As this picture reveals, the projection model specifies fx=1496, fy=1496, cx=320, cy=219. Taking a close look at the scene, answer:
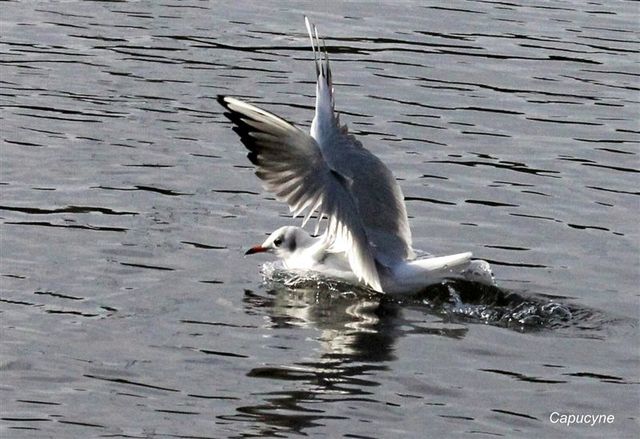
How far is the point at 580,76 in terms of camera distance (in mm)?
16438

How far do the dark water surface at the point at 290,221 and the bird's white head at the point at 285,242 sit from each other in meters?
0.24

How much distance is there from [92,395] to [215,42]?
9285 millimetres

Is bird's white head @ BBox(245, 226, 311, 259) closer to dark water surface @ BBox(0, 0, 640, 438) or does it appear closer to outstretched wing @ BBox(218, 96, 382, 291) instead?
dark water surface @ BBox(0, 0, 640, 438)

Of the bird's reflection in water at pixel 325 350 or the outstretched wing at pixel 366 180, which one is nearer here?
the bird's reflection in water at pixel 325 350

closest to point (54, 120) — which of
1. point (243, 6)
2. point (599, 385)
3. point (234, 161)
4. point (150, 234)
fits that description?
point (234, 161)

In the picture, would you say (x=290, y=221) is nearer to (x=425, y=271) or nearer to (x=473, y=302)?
(x=425, y=271)

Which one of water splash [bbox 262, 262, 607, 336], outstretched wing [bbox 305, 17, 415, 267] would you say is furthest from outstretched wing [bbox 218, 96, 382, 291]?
water splash [bbox 262, 262, 607, 336]

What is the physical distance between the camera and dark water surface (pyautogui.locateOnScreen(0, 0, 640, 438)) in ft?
27.1

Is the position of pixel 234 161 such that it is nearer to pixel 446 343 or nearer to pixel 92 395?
pixel 446 343

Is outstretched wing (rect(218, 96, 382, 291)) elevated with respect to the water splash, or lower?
elevated

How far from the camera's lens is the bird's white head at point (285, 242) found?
11.0 m

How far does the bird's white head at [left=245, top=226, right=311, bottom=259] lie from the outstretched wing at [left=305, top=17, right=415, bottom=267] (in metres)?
0.56

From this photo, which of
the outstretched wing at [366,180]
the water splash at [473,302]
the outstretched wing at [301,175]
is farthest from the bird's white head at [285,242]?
the outstretched wing at [301,175]

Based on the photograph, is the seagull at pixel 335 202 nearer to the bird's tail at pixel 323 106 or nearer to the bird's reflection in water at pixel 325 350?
the bird's tail at pixel 323 106
